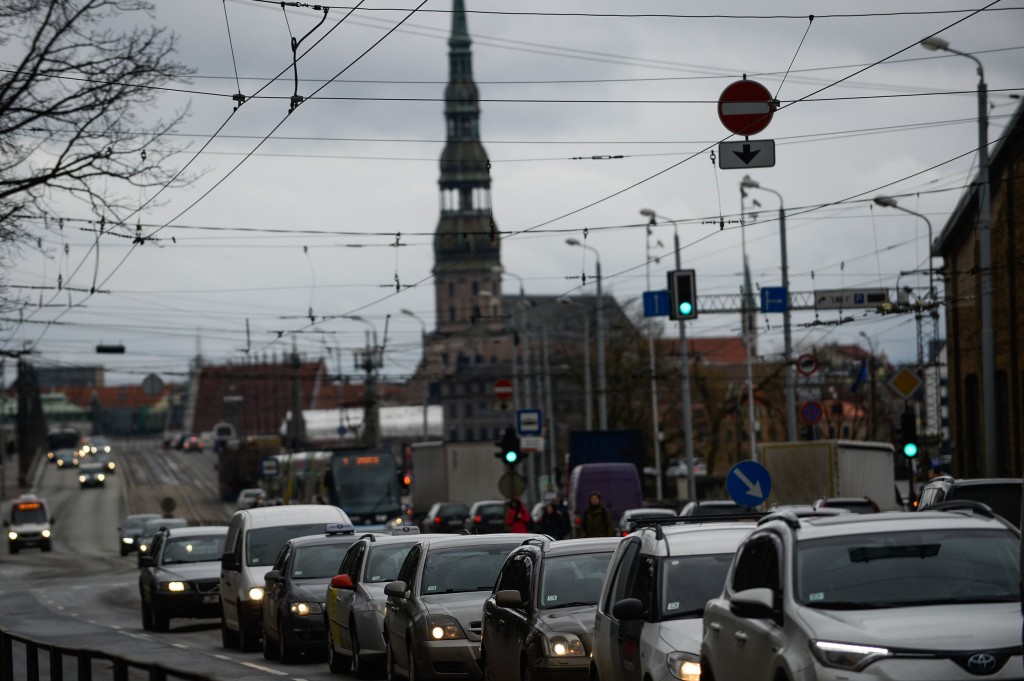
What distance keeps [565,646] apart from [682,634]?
2183 millimetres

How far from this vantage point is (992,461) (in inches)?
1244

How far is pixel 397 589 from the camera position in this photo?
16609 millimetres

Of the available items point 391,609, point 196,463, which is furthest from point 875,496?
point 196,463

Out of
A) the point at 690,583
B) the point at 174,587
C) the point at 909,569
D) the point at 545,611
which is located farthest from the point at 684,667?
the point at 174,587

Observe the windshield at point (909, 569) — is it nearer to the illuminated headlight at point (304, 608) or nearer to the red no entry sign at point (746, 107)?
the red no entry sign at point (746, 107)

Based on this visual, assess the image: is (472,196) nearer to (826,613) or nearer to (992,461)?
(992,461)

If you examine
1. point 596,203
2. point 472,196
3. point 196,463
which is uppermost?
point 472,196

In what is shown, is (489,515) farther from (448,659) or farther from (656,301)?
(448,659)

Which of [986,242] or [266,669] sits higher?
[986,242]

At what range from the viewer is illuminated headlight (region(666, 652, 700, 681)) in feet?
34.3

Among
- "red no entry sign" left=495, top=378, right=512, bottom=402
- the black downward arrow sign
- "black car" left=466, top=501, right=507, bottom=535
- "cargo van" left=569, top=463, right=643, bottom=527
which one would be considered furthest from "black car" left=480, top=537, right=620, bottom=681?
"black car" left=466, top=501, right=507, bottom=535

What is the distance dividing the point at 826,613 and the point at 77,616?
90.2ft

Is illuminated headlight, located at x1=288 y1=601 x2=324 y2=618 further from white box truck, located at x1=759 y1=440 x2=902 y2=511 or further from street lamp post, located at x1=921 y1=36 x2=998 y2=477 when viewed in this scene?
white box truck, located at x1=759 y1=440 x2=902 y2=511

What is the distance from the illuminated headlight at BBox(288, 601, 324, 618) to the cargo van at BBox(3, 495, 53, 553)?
173 feet
